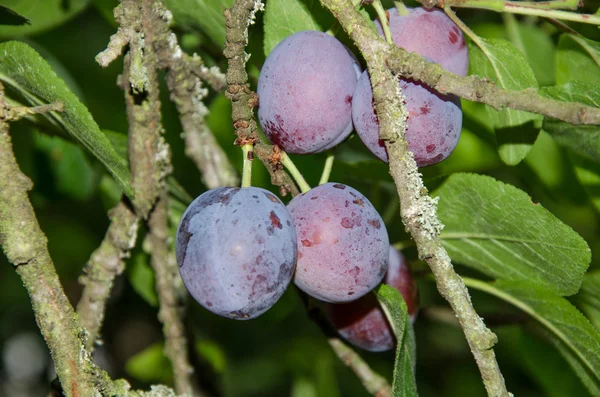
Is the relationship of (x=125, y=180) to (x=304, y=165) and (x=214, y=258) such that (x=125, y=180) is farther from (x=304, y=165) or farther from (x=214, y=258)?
(x=304, y=165)

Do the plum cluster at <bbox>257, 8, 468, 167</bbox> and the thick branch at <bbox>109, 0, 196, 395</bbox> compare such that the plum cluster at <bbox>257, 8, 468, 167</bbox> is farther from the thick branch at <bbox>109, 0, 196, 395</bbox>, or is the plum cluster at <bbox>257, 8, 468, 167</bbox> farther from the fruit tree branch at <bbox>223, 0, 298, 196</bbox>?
the thick branch at <bbox>109, 0, 196, 395</bbox>

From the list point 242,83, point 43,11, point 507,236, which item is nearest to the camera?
point 242,83

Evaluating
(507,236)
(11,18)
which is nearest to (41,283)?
(11,18)

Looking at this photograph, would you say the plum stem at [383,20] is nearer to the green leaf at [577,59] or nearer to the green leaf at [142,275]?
the green leaf at [577,59]

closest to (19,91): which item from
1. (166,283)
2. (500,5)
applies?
(166,283)

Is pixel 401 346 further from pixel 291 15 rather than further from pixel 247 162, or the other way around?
pixel 291 15

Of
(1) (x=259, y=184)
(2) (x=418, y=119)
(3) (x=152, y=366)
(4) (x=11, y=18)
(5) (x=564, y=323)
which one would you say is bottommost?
(3) (x=152, y=366)

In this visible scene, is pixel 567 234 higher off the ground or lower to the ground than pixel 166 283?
higher

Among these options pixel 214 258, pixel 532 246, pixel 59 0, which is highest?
pixel 59 0
